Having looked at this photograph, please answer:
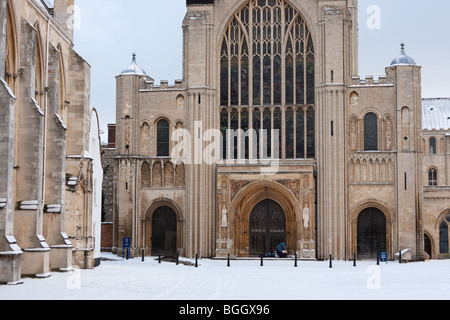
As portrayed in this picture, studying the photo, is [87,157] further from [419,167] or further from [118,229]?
[419,167]

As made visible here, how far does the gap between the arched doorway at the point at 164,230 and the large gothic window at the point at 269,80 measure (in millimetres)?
4884

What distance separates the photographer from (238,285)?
2294 centimetres

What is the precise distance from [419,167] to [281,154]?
7713 millimetres

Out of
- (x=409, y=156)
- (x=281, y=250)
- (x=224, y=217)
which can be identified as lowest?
(x=281, y=250)

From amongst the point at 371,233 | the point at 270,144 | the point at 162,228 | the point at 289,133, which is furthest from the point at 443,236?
the point at 162,228

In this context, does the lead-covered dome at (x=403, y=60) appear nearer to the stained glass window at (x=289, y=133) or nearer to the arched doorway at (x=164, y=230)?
the stained glass window at (x=289, y=133)

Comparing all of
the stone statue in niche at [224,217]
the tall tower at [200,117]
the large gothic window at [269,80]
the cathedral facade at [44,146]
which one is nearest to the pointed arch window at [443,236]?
the large gothic window at [269,80]

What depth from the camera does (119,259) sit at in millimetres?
39375

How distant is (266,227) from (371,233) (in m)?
5.93

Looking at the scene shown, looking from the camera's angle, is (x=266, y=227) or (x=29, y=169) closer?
(x=29, y=169)

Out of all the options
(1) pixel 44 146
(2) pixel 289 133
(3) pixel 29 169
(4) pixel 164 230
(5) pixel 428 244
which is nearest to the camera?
(3) pixel 29 169

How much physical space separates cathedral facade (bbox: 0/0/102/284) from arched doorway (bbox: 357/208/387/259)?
1517cm

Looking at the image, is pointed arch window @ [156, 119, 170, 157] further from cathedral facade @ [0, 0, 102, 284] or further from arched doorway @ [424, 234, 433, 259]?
arched doorway @ [424, 234, 433, 259]

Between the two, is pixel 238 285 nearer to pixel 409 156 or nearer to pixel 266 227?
pixel 266 227
